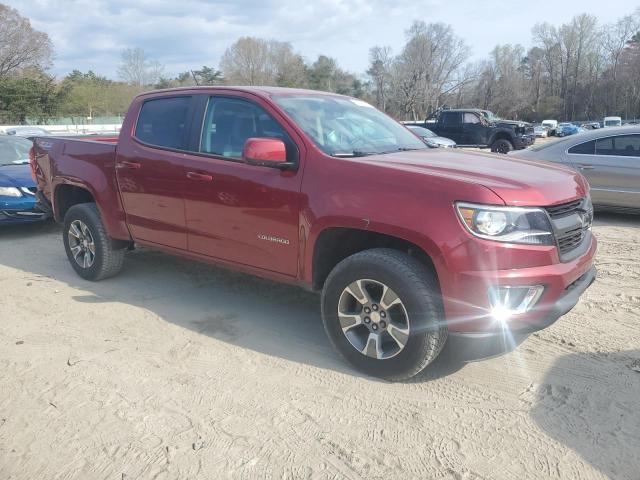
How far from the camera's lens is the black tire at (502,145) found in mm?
22031

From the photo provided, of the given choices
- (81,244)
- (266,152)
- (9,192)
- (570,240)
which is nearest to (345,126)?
(266,152)

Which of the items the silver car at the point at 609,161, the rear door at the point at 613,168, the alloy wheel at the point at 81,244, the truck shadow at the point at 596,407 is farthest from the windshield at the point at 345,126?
the rear door at the point at 613,168

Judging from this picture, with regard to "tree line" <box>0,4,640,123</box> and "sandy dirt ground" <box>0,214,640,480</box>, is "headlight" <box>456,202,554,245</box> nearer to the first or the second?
"sandy dirt ground" <box>0,214,640,480</box>

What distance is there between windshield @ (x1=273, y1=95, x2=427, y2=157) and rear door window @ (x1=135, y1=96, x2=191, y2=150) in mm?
929

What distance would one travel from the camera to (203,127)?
14.2 feet

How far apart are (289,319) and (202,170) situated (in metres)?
1.40

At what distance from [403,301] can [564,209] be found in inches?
44.5

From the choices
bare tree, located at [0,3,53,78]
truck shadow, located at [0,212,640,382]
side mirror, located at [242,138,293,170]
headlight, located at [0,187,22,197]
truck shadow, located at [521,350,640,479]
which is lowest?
truck shadow, located at [521,350,640,479]

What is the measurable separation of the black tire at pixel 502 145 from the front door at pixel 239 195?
19.7 metres

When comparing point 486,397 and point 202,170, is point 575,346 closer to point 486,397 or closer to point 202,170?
point 486,397

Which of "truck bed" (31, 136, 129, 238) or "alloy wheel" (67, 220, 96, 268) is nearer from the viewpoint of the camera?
"truck bed" (31, 136, 129, 238)

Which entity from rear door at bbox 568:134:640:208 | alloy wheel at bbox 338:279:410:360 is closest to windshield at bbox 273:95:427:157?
alloy wheel at bbox 338:279:410:360

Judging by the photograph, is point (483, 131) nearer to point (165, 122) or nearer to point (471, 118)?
point (471, 118)

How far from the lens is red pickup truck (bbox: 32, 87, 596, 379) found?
299 centimetres
